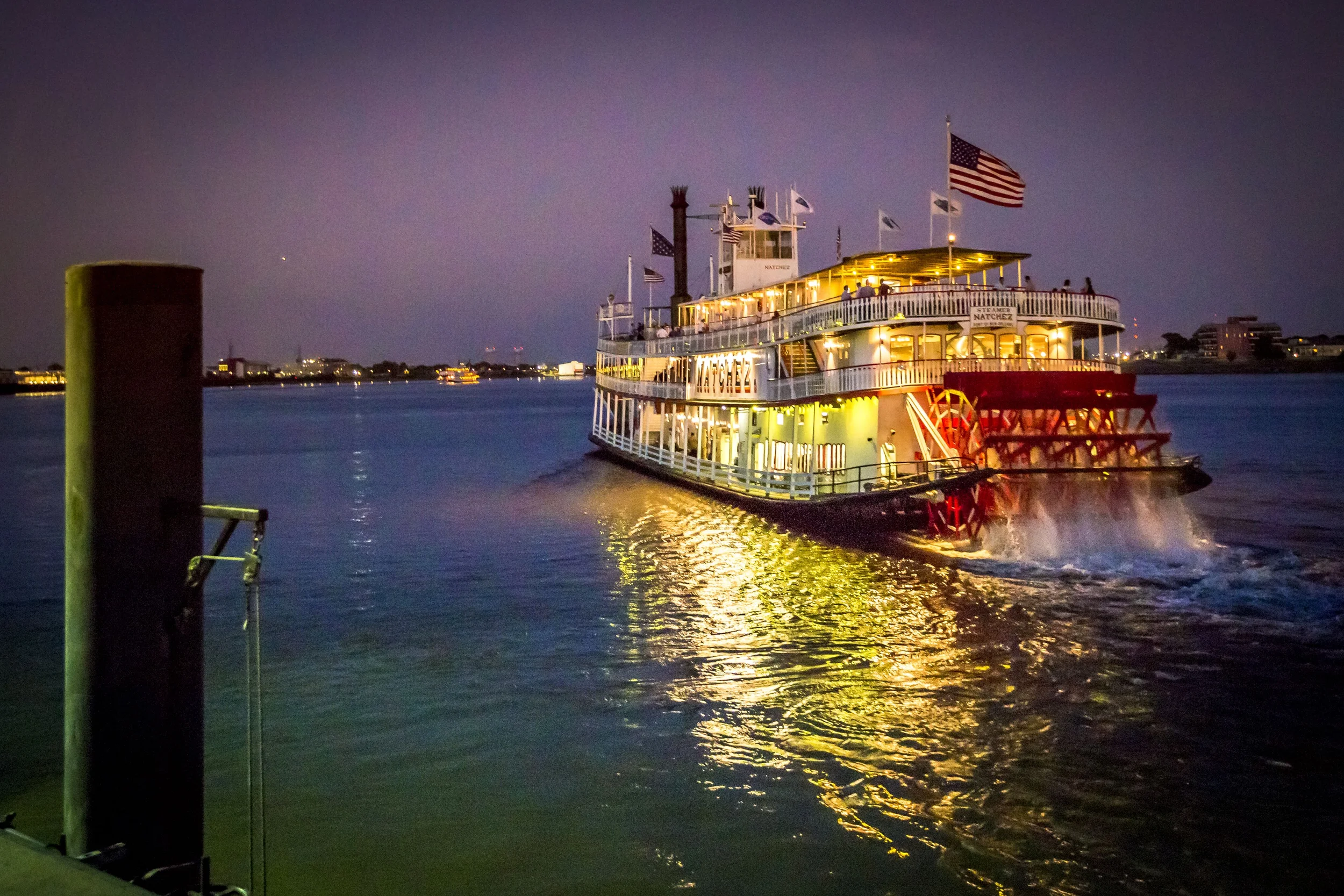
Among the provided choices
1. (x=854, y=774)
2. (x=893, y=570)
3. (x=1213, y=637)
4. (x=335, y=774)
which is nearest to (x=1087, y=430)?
(x=893, y=570)

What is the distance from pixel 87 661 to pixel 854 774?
7579 mm

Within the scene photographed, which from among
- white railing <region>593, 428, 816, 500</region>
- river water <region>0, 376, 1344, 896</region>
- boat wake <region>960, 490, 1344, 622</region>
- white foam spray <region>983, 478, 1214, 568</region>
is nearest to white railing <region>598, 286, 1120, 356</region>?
white railing <region>593, 428, 816, 500</region>

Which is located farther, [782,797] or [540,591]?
[540,591]

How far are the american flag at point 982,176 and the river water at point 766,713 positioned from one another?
7046 millimetres

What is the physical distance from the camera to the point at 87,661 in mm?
4641

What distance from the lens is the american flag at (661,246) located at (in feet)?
141

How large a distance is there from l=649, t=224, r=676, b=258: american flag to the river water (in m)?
19.0

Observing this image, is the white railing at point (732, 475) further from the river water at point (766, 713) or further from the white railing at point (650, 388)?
the white railing at point (650, 388)

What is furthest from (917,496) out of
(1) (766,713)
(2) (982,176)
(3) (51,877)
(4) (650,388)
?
(3) (51,877)

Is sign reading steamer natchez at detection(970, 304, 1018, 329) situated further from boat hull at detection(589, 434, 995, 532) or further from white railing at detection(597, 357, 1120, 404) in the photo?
boat hull at detection(589, 434, 995, 532)

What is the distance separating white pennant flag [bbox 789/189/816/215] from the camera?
3234 centimetres

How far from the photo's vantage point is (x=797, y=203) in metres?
32.5

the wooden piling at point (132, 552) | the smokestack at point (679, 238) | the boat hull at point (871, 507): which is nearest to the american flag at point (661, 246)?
the smokestack at point (679, 238)

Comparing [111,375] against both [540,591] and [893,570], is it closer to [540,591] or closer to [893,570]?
[540,591]
